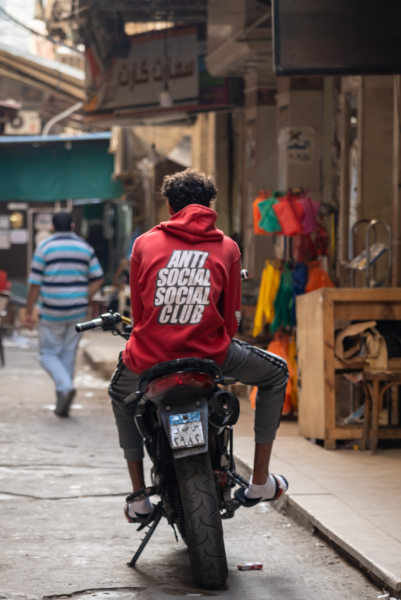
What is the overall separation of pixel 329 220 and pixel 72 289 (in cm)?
258

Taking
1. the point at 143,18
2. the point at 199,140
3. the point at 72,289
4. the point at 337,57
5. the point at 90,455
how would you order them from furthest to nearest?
the point at 199,140, the point at 143,18, the point at 72,289, the point at 90,455, the point at 337,57

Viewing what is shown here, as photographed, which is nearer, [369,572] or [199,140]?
[369,572]

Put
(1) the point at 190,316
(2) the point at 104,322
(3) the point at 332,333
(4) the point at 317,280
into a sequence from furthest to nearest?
(4) the point at 317,280 < (3) the point at 332,333 < (2) the point at 104,322 < (1) the point at 190,316

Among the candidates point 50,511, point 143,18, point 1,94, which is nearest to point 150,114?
point 143,18

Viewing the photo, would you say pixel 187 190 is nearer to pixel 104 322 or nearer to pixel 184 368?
pixel 104 322

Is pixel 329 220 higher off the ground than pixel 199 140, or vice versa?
pixel 199 140

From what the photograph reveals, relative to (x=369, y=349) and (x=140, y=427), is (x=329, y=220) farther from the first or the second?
(x=140, y=427)

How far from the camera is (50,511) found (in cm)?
709

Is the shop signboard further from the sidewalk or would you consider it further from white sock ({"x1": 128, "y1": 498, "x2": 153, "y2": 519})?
white sock ({"x1": 128, "y1": 498, "x2": 153, "y2": 519})

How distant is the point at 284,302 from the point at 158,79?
6757 mm

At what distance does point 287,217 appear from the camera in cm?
1106

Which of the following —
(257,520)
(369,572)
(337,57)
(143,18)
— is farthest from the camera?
(143,18)

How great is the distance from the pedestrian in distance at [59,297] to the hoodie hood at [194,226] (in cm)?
627

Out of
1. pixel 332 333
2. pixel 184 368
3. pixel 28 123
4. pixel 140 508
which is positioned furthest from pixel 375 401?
pixel 28 123
